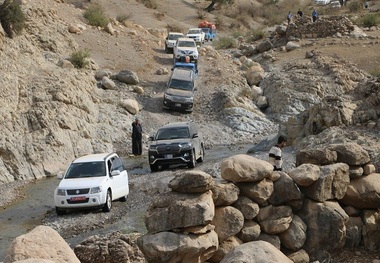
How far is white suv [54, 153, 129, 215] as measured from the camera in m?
18.1

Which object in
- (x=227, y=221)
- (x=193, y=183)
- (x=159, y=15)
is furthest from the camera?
(x=159, y=15)

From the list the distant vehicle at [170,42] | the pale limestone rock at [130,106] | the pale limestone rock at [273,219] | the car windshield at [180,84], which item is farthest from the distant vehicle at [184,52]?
the pale limestone rock at [273,219]

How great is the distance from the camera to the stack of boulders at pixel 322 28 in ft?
166

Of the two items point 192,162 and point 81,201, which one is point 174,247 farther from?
point 192,162

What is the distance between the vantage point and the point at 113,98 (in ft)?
114

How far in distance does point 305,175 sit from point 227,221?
1918mm

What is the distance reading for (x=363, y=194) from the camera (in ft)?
43.2

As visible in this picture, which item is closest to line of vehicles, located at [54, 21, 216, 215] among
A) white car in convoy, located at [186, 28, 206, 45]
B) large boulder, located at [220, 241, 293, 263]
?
large boulder, located at [220, 241, 293, 263]

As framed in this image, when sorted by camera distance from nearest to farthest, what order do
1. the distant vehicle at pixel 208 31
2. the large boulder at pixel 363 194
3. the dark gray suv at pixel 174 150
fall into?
the large boulder at pixel 363 194, the dark gray suv at pixel 174 150, the distant vehicle at pixel 208 31

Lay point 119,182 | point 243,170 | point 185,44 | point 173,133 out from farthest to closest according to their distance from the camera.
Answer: point 185,44 → point 173,133 → point 119,182 → point 243,170

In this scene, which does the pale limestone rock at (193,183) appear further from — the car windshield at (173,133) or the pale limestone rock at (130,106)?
the pale limestone rock at (130,106)

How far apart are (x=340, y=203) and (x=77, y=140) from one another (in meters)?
17.0

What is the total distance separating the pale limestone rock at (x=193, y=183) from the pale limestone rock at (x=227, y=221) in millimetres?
587

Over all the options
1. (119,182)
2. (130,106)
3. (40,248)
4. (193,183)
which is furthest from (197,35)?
(40,248)
